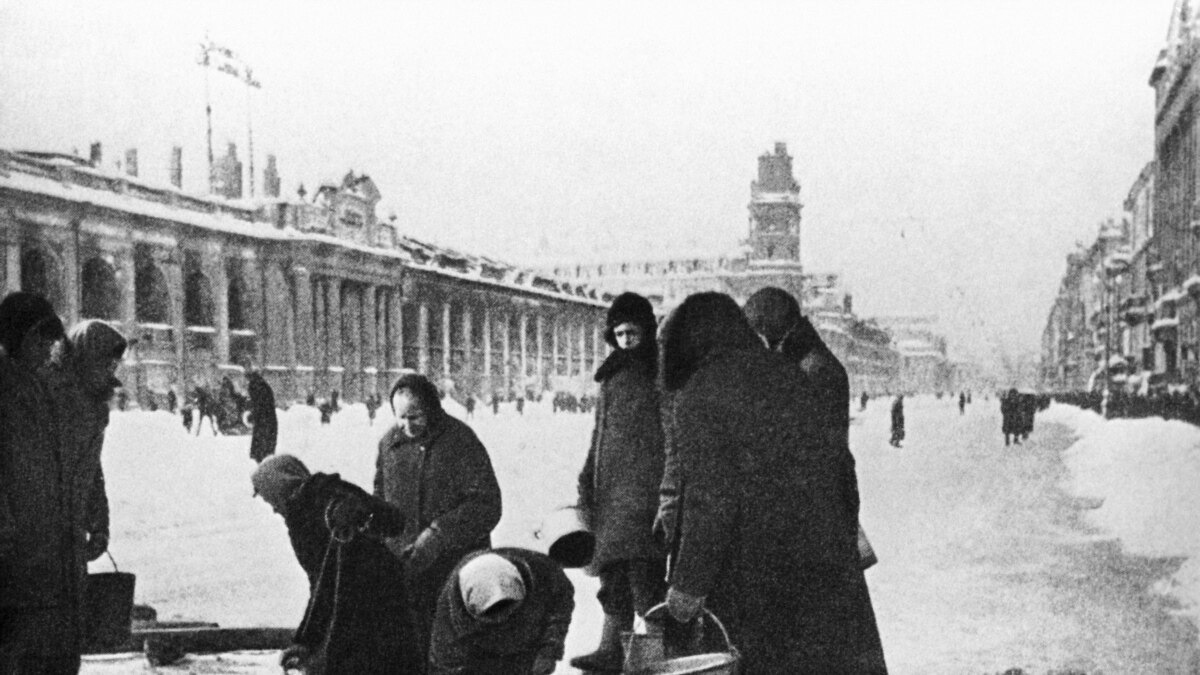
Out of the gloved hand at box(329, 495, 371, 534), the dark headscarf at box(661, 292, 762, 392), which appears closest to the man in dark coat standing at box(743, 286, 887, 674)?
the dark headscarf at box(661, 292, 762, 392)

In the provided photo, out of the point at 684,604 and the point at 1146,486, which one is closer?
the point at 684,604

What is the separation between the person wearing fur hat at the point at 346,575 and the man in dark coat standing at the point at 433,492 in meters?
0.48

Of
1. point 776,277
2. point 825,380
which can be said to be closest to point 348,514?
point 825,380

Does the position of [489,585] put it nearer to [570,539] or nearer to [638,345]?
[570,539]

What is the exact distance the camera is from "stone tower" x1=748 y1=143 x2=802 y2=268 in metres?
6.25

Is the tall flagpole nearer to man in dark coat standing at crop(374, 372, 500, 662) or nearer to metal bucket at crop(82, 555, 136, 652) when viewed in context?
metal bucket at crop(82, 555, 136, 652)

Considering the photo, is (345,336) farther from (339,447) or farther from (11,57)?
(11,57)

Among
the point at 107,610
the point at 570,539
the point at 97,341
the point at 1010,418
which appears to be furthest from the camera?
the point at 1010,418

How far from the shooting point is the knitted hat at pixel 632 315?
16.3ft

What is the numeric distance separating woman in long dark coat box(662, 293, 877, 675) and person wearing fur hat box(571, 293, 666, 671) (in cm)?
107

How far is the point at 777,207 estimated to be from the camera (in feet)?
21.1

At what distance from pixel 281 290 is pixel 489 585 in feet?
12.3

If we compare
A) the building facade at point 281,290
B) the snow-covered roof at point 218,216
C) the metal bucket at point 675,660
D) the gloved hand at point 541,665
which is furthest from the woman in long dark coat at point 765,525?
the snow-covered roof at point 218,216

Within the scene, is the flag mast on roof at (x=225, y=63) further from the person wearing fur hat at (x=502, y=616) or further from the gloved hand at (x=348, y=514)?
the person wearing fur hat at (x=502, y=616)
